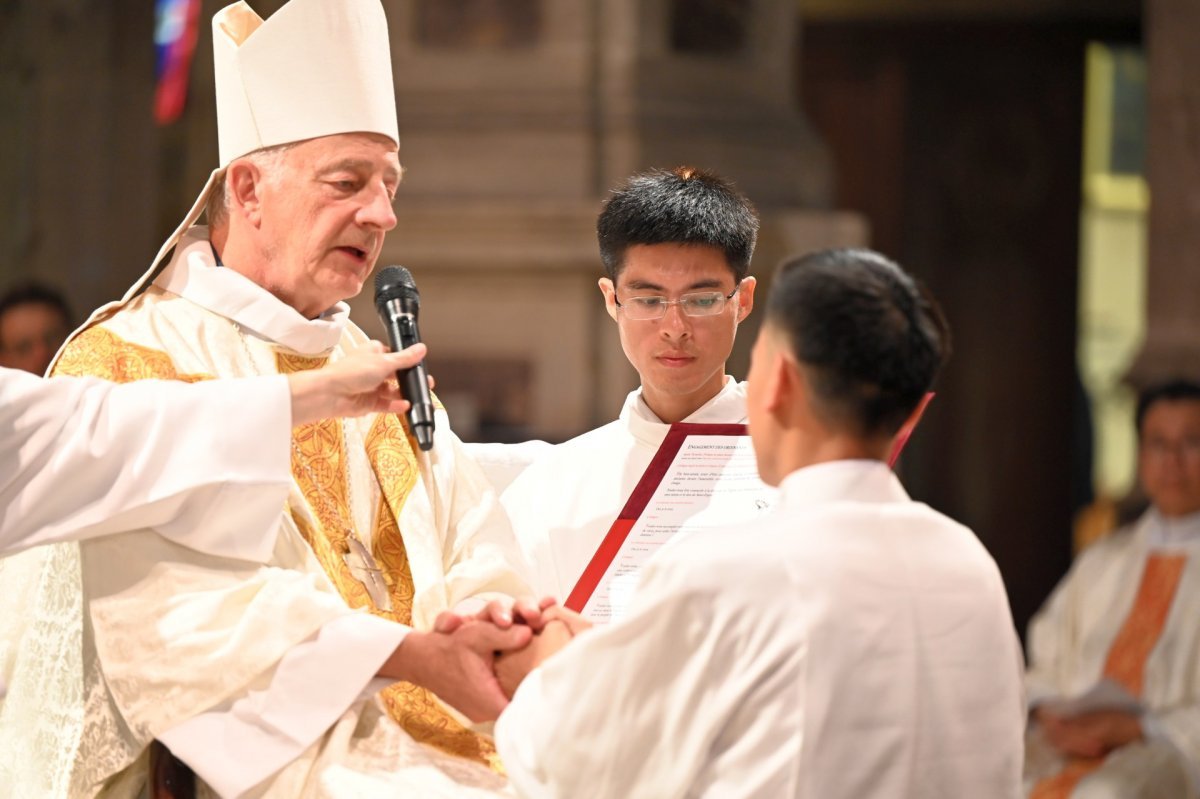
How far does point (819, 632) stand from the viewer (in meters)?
2.54

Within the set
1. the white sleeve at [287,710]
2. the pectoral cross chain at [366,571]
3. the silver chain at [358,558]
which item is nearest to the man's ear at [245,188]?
the silver chain at [358,558]

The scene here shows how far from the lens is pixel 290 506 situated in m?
3.55

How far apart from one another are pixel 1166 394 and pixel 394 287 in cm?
400

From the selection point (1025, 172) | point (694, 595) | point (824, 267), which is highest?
point (824, 267)

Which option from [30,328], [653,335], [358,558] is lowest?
[30,328]

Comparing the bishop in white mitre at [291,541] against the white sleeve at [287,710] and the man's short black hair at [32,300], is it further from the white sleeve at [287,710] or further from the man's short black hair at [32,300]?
the man's short black hair at [32,300]

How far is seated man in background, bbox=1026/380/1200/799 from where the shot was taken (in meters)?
5.77

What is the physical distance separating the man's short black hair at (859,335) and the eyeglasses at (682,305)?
1.10 m

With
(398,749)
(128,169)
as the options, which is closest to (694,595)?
(398,749)

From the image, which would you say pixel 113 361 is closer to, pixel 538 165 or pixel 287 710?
pixel 287 710

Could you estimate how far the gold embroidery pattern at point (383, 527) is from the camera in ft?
11.4

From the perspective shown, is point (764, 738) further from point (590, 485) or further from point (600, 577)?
point (590, 485)

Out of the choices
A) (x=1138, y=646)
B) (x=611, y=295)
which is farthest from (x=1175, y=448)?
(x=611, y=295)

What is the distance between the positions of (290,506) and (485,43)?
174 inches
